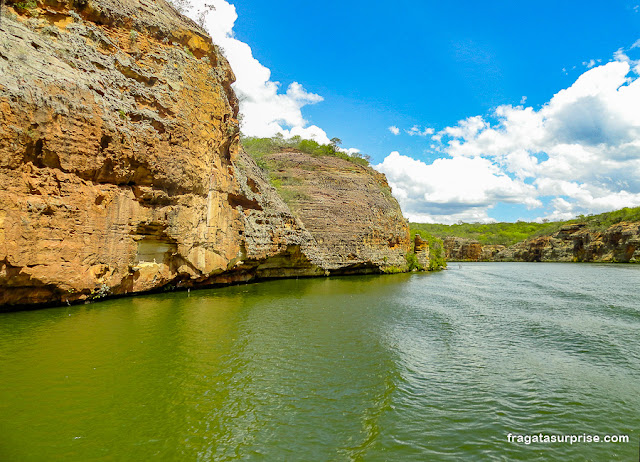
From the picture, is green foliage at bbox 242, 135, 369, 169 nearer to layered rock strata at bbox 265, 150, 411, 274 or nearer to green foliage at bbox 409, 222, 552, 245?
layered rock strata at bbox 265, 150, 411, 274

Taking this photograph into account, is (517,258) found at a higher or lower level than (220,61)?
lower

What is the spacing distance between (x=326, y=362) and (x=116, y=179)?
470 inches

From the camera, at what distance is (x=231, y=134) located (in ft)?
68.6

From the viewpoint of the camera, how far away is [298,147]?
43.4 meters

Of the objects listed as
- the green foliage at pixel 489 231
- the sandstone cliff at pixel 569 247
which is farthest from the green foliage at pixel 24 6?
the green foliage at pixel 489 231

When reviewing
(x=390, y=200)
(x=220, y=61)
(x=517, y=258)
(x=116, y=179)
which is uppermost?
(x=220, y=61)

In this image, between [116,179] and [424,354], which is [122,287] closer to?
[116,179]

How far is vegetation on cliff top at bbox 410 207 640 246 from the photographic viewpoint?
74.5 m

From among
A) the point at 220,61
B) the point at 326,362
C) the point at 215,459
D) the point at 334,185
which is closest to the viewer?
the point at 215,459

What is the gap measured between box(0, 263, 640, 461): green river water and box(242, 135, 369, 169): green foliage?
31.6 m

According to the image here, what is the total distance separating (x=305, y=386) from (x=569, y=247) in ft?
306

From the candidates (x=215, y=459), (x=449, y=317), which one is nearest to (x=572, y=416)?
(x=215, y=459)

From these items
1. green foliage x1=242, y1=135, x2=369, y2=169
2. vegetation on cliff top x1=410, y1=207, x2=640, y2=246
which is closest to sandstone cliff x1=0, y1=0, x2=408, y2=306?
green foliage x1=242, y1=135, x2=369, y2=169

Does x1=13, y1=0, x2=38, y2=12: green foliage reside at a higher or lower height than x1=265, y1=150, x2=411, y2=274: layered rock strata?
higher
